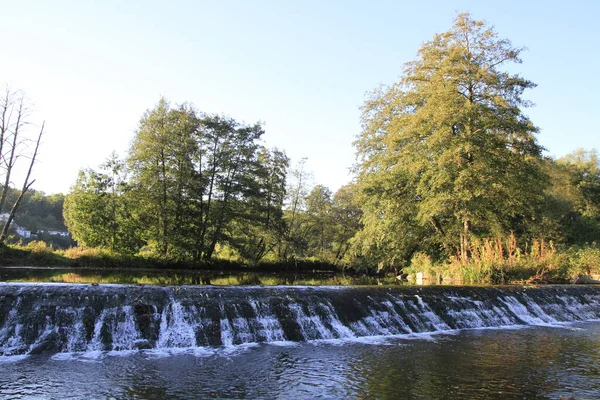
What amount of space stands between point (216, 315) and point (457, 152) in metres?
14.7

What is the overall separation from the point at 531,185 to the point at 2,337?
71.0 ft

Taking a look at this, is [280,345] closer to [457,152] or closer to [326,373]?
[326,373]

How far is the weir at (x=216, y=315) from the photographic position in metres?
8.49

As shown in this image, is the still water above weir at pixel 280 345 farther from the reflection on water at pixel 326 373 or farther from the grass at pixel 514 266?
the grass at pixel 514 266

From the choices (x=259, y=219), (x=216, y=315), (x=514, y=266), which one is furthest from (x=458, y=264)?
(x=259, y=219)

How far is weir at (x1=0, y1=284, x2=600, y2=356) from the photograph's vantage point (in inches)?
334

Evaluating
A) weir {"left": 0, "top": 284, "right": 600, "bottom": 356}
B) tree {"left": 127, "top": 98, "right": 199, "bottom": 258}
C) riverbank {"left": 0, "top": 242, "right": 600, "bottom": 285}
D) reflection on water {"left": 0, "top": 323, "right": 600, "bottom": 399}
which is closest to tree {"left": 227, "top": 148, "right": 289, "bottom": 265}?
riverbank {"left": 0, "top": 242, "right": 600, "bottom": 285}

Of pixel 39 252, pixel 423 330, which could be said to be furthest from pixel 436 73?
pixel 39 252

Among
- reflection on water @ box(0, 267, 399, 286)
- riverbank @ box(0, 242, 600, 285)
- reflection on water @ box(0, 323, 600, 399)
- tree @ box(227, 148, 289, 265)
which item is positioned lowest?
reflection on water @ box(0, 323, 600, 399)

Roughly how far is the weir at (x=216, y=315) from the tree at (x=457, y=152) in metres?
8.63

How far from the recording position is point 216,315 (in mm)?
9695

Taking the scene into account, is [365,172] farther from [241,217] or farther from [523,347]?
[523,347]

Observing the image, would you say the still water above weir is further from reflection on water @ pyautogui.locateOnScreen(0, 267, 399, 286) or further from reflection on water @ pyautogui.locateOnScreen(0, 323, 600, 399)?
reflection on water @ pyautogui.locateOnScreen(0, 267, 399, 286)

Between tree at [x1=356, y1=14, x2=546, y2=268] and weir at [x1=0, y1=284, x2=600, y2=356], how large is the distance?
8.63 meters
